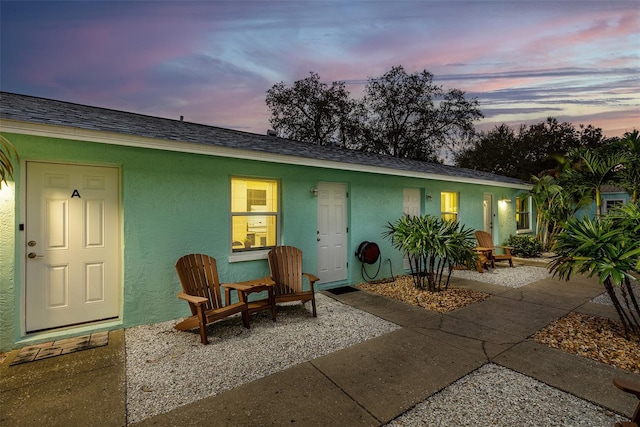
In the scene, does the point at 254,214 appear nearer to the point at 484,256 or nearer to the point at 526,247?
the point at 484,256

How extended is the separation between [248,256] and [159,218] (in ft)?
4.80

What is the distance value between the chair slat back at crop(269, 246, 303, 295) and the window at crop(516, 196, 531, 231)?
10692mm

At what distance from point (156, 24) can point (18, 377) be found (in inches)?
260

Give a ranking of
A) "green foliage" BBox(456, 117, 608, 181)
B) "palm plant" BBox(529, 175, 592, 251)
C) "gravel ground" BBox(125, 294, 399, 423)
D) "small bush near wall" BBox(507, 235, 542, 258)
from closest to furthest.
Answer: "gravel ground" BBox(125, 294, 399, 423) < "palm plant" BBox(529, 175, 592, 251) < "small bush near wall" BBox(507, 235, 542, 258) < "green foliage" BBox(456, 117, 608, 181)

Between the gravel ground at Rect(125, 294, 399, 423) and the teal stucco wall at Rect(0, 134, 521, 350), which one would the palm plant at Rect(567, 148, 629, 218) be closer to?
the teal stucco wall at Rect(0, 134, 521, 350)

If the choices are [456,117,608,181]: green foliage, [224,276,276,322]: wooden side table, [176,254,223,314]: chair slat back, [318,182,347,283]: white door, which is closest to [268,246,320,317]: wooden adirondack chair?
[224,276,276,322]: wooden side table

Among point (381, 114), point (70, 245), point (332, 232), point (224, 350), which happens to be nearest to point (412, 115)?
point (381, 114)

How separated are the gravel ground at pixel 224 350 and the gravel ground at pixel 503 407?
3.98ft

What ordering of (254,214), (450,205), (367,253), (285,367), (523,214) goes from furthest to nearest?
(523,214), (450,205), (367,253), (254,214), (285,367)

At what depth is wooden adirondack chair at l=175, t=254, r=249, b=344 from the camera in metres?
3.31

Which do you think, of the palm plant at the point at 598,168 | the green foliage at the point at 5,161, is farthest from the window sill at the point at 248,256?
the palm plant at the point at 598,168

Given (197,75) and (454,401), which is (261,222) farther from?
(197,75)

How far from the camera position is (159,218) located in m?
3.91

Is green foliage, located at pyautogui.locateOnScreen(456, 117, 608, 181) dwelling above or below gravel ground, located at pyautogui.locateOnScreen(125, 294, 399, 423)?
above
